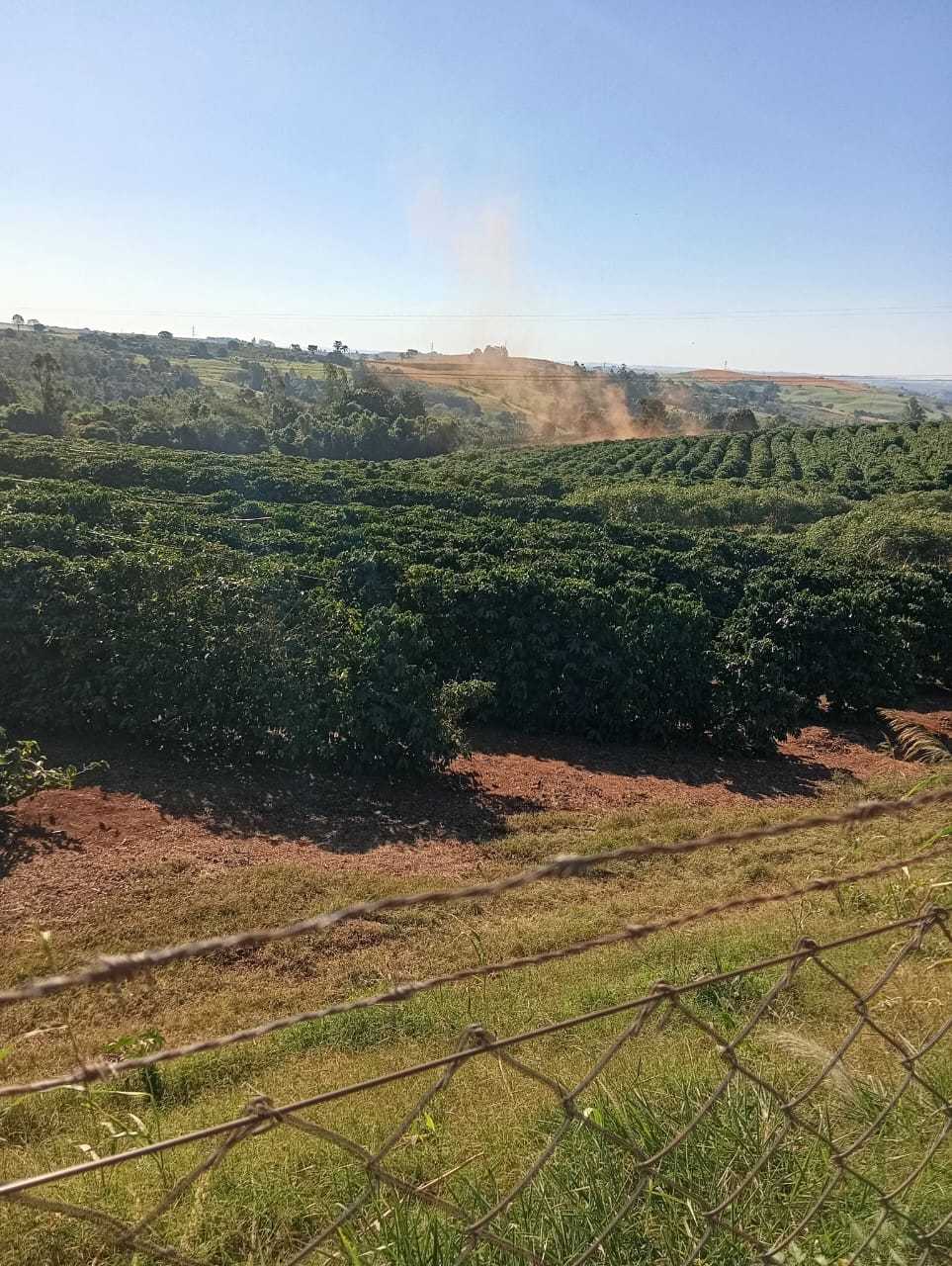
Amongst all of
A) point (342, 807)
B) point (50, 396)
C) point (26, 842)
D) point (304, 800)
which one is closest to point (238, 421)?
point (50, 396)

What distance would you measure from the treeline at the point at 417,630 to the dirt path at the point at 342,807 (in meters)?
0.42

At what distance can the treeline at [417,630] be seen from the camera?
7918 millimetres

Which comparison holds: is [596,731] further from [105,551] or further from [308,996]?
[105,551]

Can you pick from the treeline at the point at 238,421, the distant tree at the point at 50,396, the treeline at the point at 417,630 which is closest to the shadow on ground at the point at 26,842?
the treeline at the point at 417,630

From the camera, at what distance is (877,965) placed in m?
3.96

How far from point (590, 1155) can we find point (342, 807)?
18.5ft

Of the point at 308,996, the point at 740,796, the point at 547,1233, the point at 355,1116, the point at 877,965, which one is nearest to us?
the point at 547,1233

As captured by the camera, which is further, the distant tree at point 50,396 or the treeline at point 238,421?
the treeline at point 238,421

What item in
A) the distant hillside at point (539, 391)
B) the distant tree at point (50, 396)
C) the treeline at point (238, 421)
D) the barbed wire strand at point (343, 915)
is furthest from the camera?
the distant hillside at point (539, 391)

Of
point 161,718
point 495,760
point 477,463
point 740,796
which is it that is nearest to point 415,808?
point 495,760

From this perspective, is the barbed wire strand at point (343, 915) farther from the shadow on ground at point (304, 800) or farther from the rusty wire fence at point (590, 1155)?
the shadow on ground at point (304, 800)

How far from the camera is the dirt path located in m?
6.07

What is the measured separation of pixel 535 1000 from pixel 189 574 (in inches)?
259

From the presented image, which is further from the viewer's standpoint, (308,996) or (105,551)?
(105,551)
